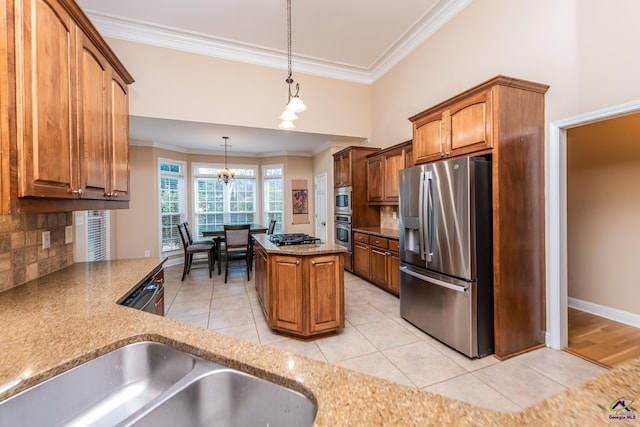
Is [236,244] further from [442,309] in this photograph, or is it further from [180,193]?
[442,309]

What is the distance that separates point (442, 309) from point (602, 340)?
1539mm

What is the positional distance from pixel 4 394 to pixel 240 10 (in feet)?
13.4

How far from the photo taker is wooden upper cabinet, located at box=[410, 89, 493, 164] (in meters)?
2.24

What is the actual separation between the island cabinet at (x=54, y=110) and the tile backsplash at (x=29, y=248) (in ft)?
1.19

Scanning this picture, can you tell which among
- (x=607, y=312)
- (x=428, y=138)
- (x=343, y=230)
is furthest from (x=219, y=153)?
(x=607, y=312)

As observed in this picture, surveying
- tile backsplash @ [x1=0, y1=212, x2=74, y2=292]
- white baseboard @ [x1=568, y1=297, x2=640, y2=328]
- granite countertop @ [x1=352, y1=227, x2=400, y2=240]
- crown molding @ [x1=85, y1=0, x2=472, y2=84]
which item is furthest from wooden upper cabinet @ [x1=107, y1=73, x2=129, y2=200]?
white baseboard @ [x1=568, y1=297, x2=640, y2=328]

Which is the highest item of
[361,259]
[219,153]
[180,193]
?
[219,153]

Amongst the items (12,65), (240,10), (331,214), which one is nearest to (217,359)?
(12,65)

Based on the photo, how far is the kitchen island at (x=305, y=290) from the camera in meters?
2.56

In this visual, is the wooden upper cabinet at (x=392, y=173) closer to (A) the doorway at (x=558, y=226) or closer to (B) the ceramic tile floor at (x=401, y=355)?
(B) the ceramic tile floor at (x=401, y=355)

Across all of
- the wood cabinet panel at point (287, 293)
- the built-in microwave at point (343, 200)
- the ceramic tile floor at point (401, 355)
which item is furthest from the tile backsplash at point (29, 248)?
the built-in microwave at point (343, 200)

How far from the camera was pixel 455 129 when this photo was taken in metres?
2.51

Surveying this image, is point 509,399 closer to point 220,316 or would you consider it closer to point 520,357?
point 520,357

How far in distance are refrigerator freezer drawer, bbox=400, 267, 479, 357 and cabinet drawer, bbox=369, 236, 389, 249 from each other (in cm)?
84
